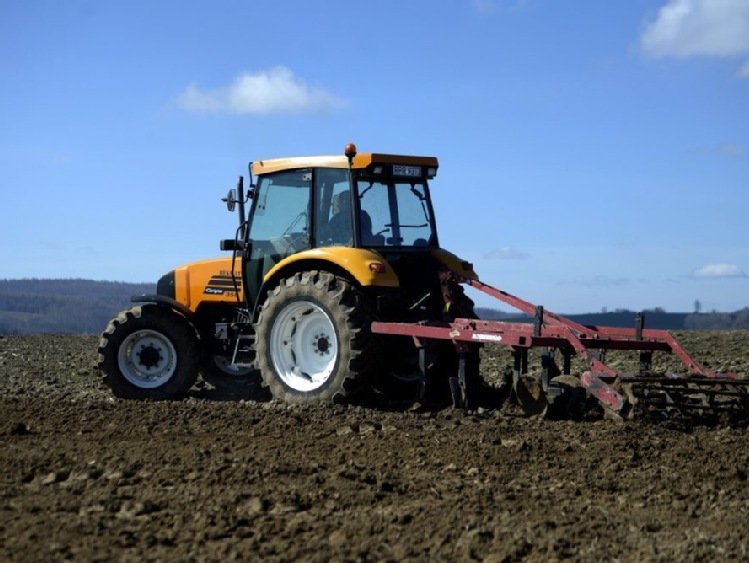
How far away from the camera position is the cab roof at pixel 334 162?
9.88 m

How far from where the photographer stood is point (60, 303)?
71312 millimetres

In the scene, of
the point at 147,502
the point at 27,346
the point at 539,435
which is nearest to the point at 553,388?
the point at 539,435

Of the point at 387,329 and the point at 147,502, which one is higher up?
the point at 387,329

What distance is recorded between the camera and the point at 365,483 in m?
6.26

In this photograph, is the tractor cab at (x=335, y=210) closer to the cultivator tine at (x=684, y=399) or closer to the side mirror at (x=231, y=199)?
the side mirror at (x=231, y=199)

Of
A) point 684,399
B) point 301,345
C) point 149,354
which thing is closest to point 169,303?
point 149,354

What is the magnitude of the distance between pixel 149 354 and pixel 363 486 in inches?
223

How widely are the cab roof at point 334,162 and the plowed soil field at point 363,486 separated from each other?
7.29 ft

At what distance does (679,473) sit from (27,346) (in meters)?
13.7

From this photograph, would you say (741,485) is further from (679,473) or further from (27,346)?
(27,346)

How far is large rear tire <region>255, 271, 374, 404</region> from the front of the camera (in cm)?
939

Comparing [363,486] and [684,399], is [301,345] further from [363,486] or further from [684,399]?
[363,486]

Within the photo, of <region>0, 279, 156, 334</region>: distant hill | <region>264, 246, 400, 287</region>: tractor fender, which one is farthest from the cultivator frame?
<region>0, 279, 156, 334</region>: distant hill

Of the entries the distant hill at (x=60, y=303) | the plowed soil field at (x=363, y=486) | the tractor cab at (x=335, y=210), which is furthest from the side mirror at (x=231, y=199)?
the distant hill at (x=60, y=303)
